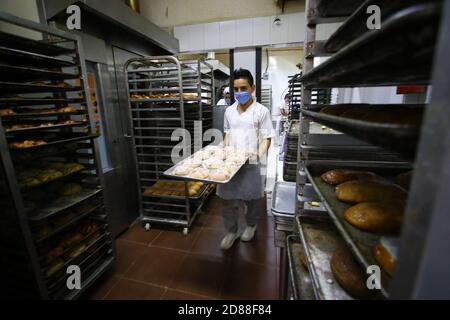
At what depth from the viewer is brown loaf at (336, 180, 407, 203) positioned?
0.80m

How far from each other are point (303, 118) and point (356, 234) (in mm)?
663

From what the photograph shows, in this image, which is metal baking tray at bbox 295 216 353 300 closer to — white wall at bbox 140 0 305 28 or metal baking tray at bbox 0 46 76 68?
metal baking tray at bbox 0 46 76 68

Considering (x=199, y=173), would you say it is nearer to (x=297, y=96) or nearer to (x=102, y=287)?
(x=102, y=287)

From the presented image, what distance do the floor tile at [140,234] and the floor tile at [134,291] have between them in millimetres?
593

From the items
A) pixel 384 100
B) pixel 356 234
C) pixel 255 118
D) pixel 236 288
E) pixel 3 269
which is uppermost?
pixel 384 100

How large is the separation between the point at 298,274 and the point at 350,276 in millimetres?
326

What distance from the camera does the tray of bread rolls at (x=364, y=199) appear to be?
637mm

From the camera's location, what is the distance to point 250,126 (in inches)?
83.6

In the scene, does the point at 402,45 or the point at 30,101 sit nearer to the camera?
the point at 402,45

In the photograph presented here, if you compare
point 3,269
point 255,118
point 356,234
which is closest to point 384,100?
point 255,118

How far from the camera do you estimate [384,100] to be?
6.93 feet

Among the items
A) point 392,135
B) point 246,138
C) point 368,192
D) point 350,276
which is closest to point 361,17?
point 392,135

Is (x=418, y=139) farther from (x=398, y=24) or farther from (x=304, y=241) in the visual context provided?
(x=304, y=241)

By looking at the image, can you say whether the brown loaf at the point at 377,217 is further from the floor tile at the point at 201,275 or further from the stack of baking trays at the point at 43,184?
the stack of baking trays at the point at 43,184
